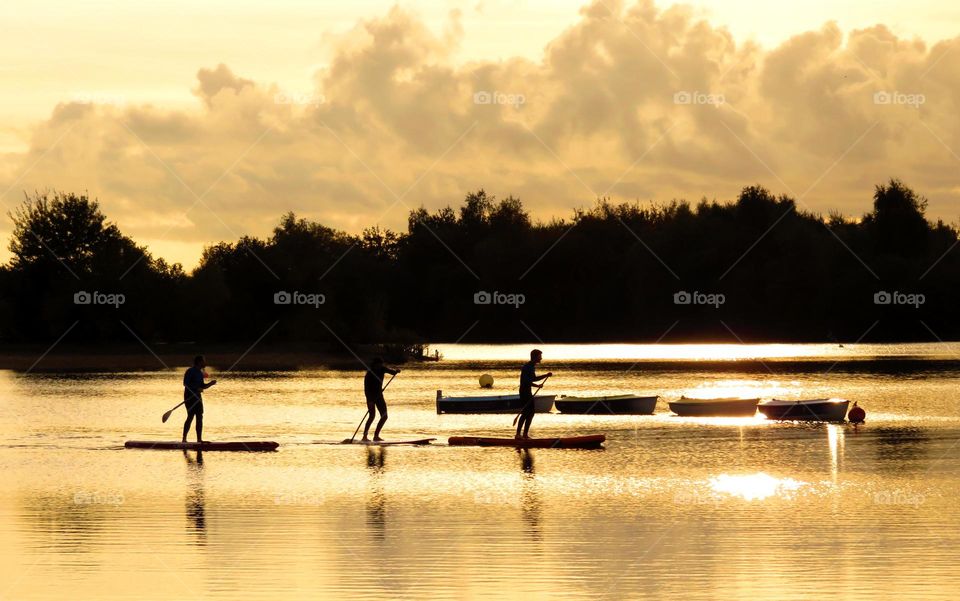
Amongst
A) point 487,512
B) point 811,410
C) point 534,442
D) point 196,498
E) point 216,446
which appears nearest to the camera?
point 487,512

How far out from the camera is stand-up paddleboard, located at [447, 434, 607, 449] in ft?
112

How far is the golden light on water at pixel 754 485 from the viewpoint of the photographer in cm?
2449

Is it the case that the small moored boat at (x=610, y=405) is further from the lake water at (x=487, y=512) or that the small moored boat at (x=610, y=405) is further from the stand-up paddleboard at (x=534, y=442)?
the stand-up paddleboard at (x=534, y=442)

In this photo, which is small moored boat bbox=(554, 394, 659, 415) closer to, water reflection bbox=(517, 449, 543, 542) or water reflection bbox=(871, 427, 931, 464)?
water reflection bbox=(871, 427, 931, 464)

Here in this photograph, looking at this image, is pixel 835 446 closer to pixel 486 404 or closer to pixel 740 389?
pixel 486 404

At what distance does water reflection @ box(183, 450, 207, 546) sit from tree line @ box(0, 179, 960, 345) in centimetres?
7502

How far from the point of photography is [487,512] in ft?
72.8

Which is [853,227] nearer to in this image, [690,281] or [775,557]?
[690,281]

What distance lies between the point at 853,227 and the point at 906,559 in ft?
414

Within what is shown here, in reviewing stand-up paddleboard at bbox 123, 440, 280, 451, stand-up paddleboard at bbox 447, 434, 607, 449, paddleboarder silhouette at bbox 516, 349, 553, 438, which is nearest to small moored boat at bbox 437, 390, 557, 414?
stand-up paddleboard at bbox 447, 434, 607, 449

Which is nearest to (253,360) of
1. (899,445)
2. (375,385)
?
(375,385)

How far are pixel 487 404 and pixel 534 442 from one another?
692 inches

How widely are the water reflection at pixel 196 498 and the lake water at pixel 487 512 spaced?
0.31ft

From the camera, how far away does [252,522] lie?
21.4 meters
